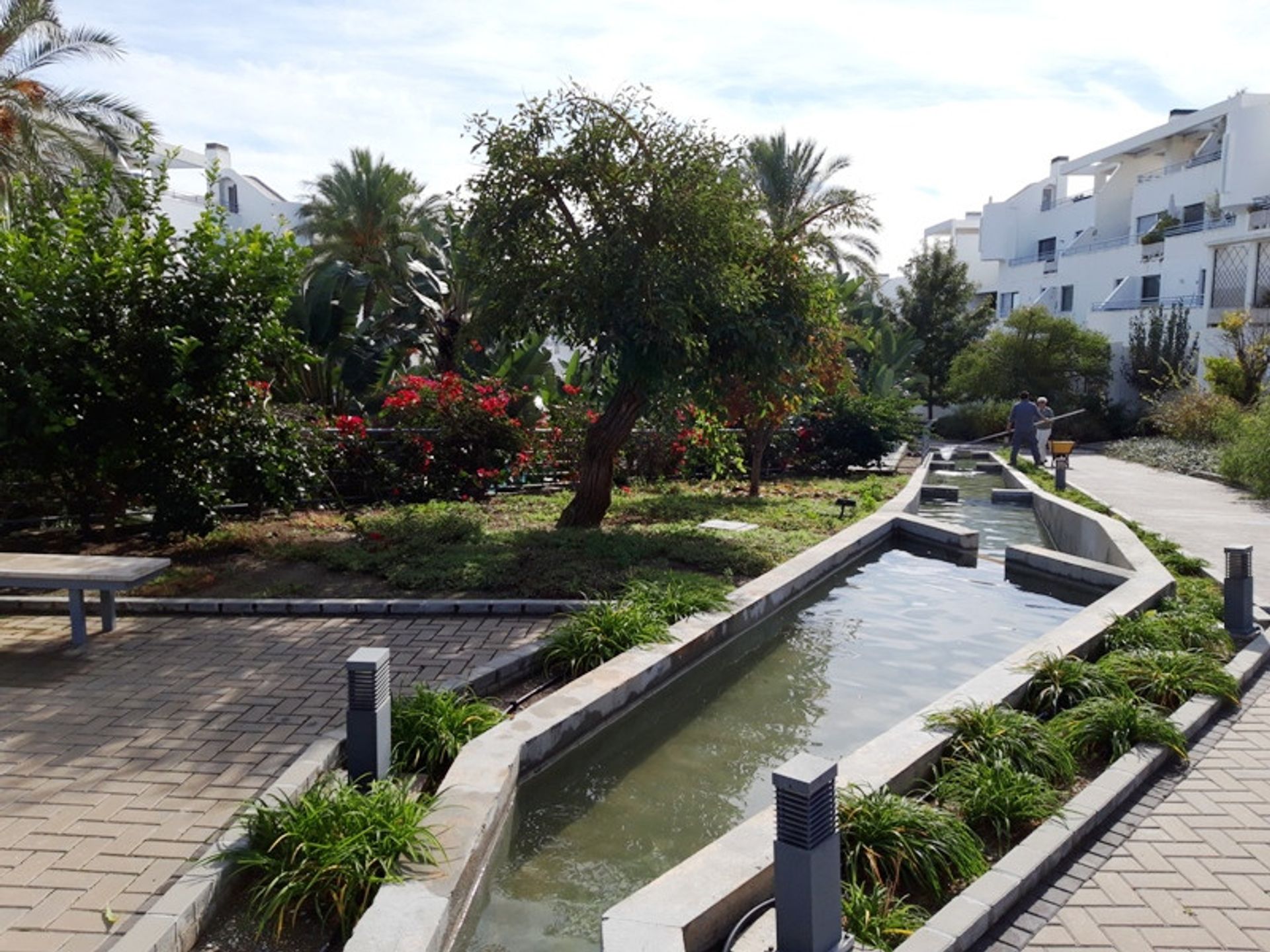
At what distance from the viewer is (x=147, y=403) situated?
9.67m

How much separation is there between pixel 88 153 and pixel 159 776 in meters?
14.9

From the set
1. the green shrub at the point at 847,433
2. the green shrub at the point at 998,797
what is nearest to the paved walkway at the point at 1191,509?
the green shrub at the point at 847,433

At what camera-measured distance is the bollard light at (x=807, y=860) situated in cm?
350

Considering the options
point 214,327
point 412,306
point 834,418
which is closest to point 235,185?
point 412,306

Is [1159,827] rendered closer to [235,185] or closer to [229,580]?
[229,580]

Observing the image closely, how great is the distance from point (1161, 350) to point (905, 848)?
33.8 metres

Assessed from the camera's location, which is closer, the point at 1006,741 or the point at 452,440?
the point at 1006,741

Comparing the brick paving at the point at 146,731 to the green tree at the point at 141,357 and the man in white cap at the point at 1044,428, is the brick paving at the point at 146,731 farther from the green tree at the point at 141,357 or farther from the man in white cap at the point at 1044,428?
the man in white cap at the point at 1044,428

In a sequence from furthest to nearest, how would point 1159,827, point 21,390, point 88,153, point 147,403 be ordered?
point 88,153, point 147,403, point 21,390, point 1159,827

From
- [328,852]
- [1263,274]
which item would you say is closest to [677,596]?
[328,852]

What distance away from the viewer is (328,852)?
4.18 metres

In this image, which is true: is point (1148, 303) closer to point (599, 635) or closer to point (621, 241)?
point (621, 241)

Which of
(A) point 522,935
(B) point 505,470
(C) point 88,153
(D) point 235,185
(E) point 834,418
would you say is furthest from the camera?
(D) point 235,185

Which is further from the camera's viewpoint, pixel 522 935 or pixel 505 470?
pixel 505 470
